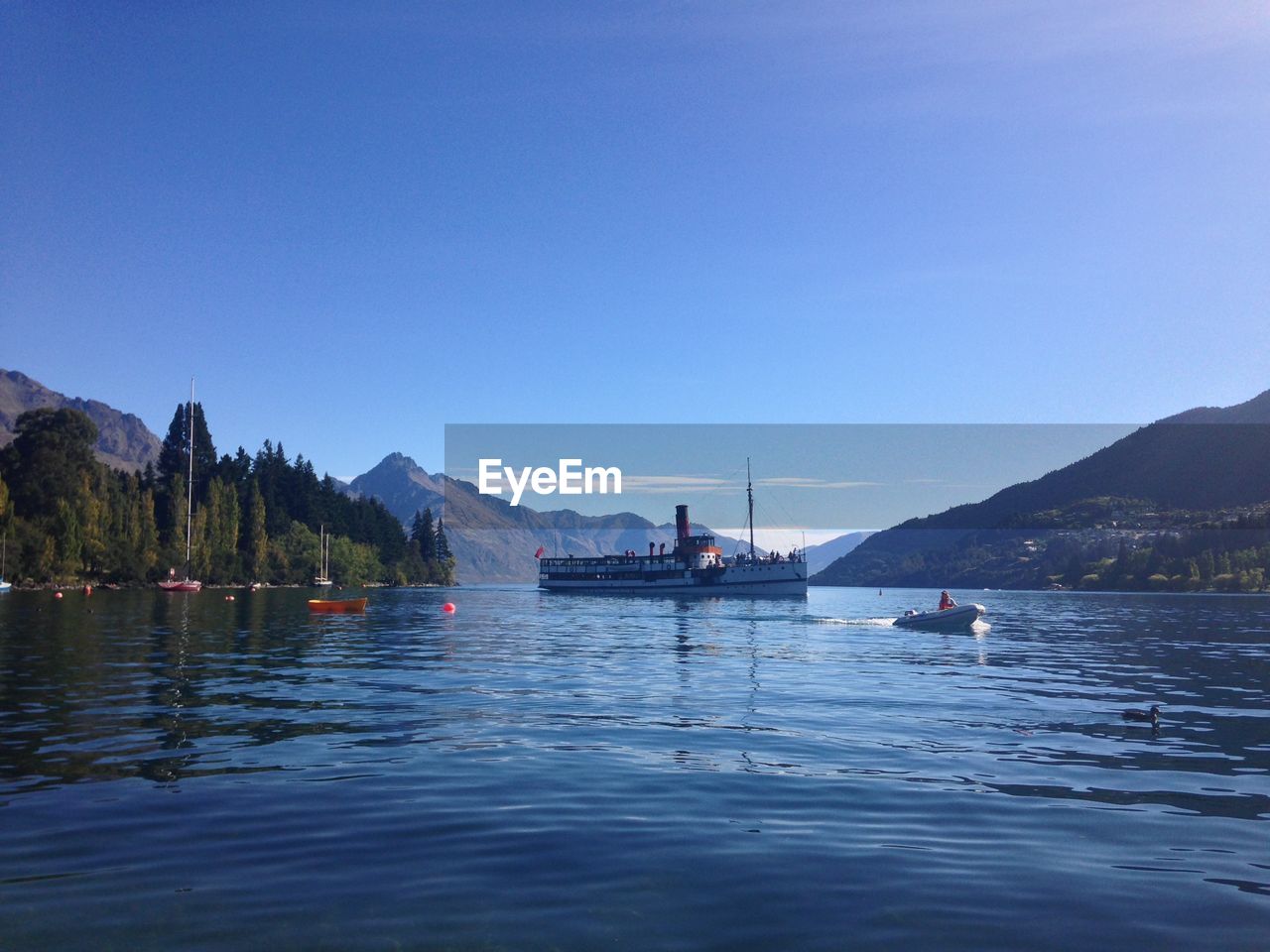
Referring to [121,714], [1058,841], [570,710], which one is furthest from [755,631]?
[1058,841]

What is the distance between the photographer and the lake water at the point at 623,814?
941cm

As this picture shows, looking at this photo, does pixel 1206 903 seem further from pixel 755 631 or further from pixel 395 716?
pixel 755 631

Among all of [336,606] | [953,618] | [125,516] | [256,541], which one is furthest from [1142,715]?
Result: [256,541]

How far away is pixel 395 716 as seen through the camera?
76.8 ft

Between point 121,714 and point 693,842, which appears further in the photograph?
point 121,714

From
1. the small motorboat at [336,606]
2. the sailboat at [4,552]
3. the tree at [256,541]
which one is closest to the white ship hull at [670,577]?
the tree at [256,541]

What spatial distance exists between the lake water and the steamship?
121 meters

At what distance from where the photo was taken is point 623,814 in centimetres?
1379

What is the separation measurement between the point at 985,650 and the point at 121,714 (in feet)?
142

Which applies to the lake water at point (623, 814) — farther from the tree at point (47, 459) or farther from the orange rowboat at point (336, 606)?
the tree at point (47, 459)

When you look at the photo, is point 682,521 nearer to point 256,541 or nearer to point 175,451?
point 256,541

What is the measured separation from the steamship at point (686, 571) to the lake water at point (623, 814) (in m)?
121

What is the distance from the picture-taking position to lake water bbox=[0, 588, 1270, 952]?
9.41 m

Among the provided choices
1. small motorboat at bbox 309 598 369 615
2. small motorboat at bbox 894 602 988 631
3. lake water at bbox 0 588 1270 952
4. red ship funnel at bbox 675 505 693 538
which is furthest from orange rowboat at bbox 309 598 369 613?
red ship funnel at bbox 675 505 693 538
